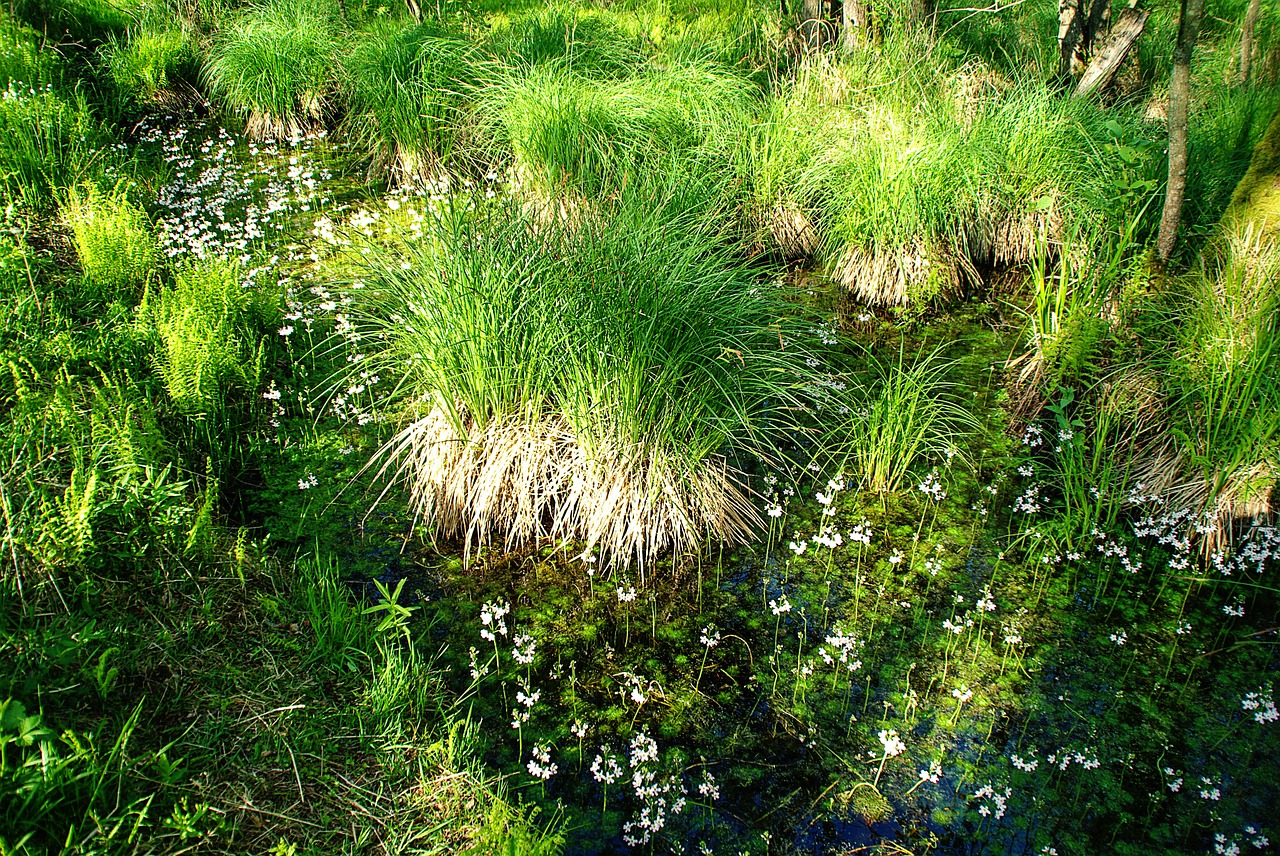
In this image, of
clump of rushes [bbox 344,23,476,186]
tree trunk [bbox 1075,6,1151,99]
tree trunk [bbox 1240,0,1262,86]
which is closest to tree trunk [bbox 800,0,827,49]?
tree trunk [bbox 1075,6,1151,99]

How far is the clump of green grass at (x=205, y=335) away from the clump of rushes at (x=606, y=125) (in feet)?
7.41

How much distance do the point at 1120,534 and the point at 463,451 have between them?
2.99m

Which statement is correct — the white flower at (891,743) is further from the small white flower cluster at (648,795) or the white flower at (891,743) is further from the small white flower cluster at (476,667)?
the small white flower cluster at (476,667)

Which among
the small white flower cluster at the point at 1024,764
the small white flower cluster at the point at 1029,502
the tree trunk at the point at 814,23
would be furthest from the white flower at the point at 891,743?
the tree trunk at the point at 814,23

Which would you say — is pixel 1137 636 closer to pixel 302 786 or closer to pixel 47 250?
pixel 302 786

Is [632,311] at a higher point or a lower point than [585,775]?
higher

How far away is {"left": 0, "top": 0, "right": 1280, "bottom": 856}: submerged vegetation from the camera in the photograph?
107 inches

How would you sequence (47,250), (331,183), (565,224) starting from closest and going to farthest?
(565,224) → (47,250) → (331,183)

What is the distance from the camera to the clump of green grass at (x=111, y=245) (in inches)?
182

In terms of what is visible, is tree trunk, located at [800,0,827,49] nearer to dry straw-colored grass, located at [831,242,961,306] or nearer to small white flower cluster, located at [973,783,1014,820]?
dry straw-colored grass, located at [831,242,961,306]

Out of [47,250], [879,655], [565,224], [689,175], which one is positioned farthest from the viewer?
[689,175]

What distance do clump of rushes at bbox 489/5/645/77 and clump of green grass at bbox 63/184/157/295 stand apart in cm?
324

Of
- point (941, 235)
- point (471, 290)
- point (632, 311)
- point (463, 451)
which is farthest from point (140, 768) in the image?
point (941, 235)

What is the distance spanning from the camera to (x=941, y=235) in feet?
18.9
